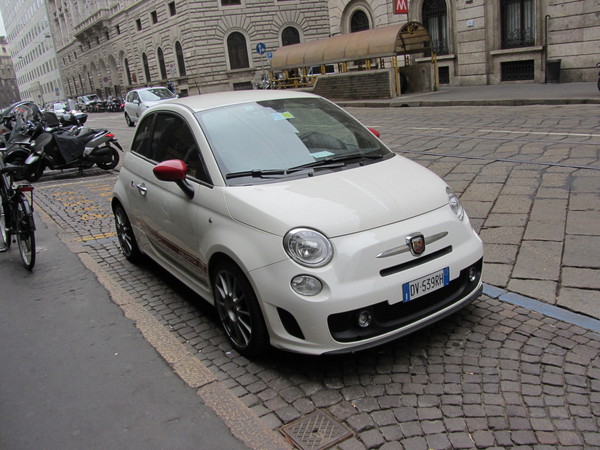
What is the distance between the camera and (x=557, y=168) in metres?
6.84

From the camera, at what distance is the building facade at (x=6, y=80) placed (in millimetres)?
141500

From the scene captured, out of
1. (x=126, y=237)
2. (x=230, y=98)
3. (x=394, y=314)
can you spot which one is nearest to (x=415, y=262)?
(x=394, y=314)

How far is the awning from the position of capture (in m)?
20.0

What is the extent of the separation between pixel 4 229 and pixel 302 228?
4470 millimetres

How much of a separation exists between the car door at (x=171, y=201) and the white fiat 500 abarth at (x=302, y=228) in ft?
0.05

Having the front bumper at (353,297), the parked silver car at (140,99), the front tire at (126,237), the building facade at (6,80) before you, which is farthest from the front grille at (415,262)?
the building facade at (6,80)

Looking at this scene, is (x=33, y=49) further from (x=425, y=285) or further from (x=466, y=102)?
(x=425, y=285)

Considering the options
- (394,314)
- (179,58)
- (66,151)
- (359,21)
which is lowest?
(394,314)

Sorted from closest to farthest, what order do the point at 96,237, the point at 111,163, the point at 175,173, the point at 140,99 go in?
the point at 175,173 → the point at 96,237 → the point at 111,163 → the point at 140,99

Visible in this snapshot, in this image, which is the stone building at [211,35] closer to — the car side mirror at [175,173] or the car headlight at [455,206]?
the car side mirror at [175,173]

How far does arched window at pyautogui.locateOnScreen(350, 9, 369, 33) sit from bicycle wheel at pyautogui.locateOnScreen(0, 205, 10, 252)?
80.9 feet


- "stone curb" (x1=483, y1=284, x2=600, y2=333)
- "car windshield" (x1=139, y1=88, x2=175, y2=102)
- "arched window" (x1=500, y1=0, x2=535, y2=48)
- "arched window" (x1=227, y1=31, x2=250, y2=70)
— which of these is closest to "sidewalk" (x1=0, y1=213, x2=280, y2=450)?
"stone curb" (x1=483, y1=284, x2=600, y2=333)

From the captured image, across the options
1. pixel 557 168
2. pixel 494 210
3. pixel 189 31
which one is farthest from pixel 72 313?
pixel 189 31

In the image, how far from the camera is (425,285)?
310 cm
